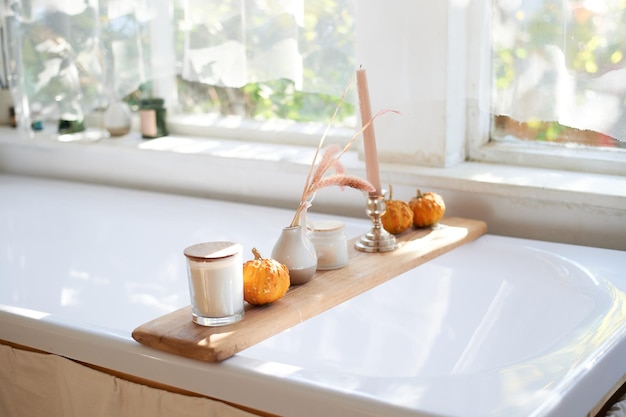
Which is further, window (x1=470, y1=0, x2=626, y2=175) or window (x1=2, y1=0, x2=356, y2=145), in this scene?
window (x1=2, y1=0, x2=356, y2=145)

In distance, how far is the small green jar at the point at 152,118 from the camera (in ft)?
9.45

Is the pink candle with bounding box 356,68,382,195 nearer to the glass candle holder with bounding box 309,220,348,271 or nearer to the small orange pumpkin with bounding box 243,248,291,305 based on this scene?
the glass candle holder with bounding box 309,220,348,271

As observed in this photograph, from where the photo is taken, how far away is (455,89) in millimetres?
2252

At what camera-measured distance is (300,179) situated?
2.48 meters

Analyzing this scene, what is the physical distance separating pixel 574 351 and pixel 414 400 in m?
0.32

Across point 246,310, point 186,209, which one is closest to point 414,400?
point 246,310

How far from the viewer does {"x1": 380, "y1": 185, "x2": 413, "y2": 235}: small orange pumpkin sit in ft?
6.67

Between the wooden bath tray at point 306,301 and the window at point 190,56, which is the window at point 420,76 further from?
the wooden bath tray at point 306,301

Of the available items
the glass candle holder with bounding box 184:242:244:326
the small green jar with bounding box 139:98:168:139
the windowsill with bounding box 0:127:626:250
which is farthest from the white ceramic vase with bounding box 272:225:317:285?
the small green jar with bounding box 139:98:168:139

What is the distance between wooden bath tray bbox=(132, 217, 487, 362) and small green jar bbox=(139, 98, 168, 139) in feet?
3.51

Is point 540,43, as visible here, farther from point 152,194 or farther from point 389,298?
point 152,194

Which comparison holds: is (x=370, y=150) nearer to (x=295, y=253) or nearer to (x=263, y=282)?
(x=295, y=253)

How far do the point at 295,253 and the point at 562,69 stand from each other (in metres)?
0.82

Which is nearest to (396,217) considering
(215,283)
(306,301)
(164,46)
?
(306,301)
